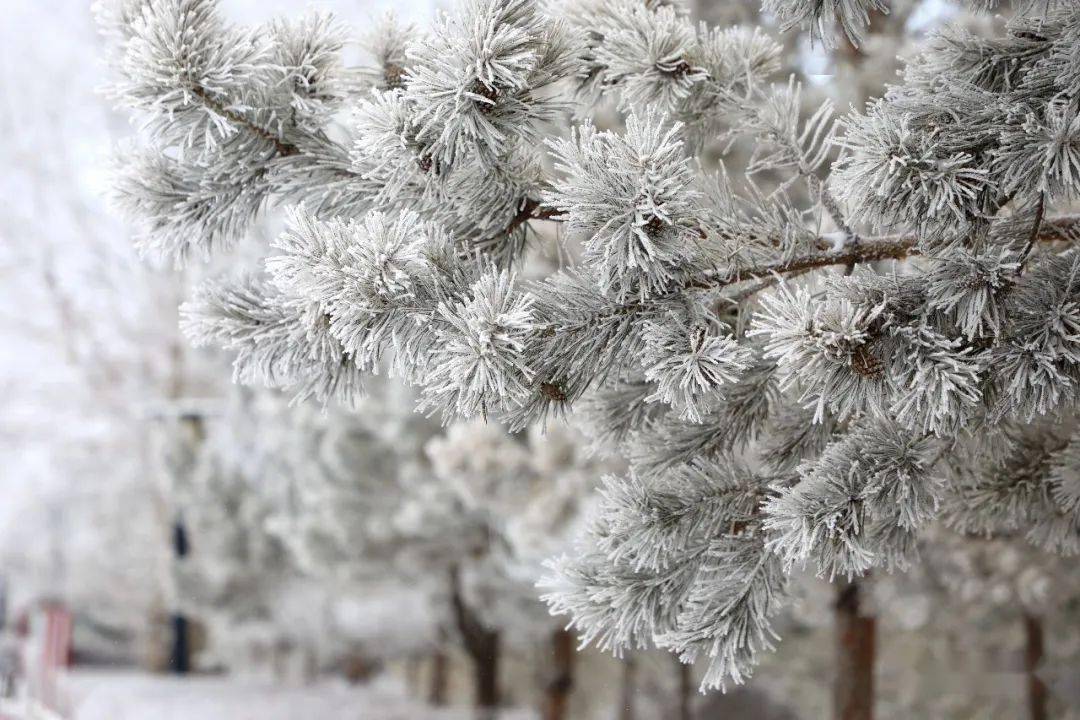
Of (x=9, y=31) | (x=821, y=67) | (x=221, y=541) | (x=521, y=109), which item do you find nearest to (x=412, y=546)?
(x=221, y=541)

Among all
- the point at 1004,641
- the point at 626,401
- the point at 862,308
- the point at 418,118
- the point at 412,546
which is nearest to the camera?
the point at 862,308

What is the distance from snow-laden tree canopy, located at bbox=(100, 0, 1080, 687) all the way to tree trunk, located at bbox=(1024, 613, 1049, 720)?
793cm

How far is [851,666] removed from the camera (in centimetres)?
594

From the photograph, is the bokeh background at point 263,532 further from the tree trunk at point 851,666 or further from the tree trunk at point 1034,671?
the tree trunk at point 851,666

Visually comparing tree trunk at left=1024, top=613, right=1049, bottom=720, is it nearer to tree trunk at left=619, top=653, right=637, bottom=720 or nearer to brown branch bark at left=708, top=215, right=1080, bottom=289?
tree trunk at left=619, top=653, right=637, bottom=720

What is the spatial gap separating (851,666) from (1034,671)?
4123 mm

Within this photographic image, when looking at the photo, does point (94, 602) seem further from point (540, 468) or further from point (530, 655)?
point (540, 468)

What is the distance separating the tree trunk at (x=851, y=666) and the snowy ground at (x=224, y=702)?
5.50 metres

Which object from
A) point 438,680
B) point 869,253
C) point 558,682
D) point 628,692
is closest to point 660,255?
point 869,253

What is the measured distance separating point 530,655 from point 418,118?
41.0 feet

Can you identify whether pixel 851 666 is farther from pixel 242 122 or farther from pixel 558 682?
pixel 242 122

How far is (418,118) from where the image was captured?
5.55ft

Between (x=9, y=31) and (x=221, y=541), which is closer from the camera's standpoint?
(x=221, y=541)

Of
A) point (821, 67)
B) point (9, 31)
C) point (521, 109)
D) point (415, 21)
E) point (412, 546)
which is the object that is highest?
point (9, 31)
